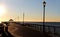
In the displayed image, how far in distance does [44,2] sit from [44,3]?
6.6 inches

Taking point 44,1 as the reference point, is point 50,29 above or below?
below

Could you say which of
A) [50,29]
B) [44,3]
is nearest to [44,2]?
[44,3]

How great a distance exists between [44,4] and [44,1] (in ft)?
1.71

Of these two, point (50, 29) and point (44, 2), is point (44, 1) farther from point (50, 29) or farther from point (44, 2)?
point (50, 29)

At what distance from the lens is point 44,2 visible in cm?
2531

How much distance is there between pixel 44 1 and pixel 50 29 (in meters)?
4.56

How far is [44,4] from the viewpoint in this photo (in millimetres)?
25516

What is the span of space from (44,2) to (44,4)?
36 centimetres

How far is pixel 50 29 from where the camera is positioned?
24.8 metres

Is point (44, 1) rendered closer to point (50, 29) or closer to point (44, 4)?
point (44, 4)

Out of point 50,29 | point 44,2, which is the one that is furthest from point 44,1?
point 50,29

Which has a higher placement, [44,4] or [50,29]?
[44,4]

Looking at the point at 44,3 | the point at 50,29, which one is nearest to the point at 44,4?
the point at 44,3
